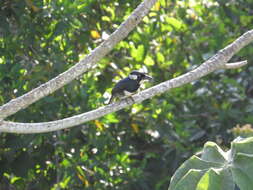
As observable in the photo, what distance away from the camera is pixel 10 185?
238 inches

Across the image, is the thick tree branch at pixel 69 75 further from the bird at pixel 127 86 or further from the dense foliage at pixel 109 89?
the dense foliage at pixel 109 89

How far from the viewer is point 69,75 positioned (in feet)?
13.0

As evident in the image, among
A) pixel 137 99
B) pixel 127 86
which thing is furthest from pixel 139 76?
pixel 137 99

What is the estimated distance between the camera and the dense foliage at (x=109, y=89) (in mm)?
5598

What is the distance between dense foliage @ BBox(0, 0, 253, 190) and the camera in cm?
560

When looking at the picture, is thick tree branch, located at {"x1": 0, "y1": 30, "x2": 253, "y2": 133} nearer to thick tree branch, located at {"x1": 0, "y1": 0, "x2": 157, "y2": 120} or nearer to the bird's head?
thick tree branch, located at {"x1": 0, "y1": 0, "x2": 157, "y2": 120}

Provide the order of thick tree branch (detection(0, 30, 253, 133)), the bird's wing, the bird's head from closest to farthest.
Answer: thick tree branch (detection(0, 30, 253, 133)), the bird's wing, the bird's head

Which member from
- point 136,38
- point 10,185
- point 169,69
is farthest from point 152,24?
point 10,185

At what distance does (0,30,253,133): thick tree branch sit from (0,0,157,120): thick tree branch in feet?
0.42

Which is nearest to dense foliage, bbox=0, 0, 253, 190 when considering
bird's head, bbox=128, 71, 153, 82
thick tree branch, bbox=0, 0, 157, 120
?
bird's head, bbox=128, 71, 153, 82

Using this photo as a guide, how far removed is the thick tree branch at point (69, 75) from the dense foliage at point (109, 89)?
125cm

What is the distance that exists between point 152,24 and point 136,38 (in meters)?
0.27

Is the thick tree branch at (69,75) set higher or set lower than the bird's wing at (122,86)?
higher

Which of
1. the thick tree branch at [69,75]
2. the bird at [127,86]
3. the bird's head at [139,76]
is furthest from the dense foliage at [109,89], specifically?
the thick tree branch at [69,75]
